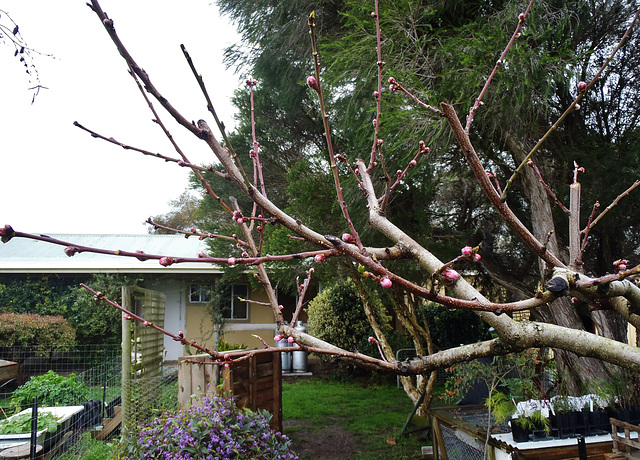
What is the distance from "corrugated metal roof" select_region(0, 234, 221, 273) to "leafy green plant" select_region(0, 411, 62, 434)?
5.76 m

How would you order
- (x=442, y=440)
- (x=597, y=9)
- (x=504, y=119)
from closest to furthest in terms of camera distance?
(x=504, y=119) → (x=442, y=440) → (x=597, y=9)

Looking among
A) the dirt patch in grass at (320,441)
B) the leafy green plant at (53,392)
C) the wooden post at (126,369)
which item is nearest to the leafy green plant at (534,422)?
the dirt patch in grass at (320,441)

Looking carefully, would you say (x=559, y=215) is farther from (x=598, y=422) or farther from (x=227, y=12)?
(x=227, y=12)

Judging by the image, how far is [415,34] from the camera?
15.1 feet

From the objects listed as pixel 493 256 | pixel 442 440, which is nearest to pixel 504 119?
pixel 493 256

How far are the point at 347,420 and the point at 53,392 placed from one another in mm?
4461

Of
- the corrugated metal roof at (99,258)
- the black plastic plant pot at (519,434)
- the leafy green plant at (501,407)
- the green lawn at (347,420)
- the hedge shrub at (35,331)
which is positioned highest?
the corrugated metal roof at (99,258)

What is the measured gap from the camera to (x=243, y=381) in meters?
4.64

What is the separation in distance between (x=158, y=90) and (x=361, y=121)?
14.3ft

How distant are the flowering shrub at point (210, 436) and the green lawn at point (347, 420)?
2.59 m

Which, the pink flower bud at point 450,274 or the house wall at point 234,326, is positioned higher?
the pink flower bud at point 450,274

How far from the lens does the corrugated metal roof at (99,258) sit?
39.9 feet

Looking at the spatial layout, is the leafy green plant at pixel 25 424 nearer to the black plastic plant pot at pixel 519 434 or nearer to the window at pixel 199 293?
the black plastic plant pot at pixel 519 434

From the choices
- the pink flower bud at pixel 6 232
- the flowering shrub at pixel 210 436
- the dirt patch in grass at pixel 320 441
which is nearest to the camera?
the pink flower bud at pixel 6 232
